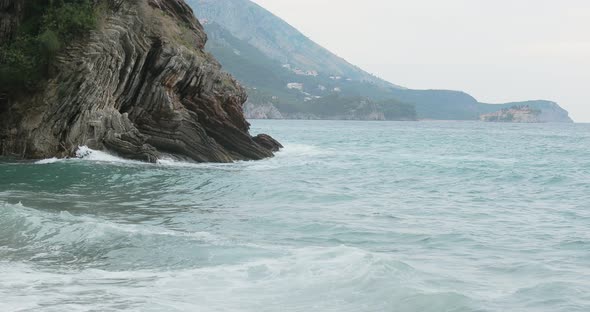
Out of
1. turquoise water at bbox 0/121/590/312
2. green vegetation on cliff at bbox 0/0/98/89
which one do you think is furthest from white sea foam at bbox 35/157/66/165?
green vegetation on cliff at bbox 0/0/98/89

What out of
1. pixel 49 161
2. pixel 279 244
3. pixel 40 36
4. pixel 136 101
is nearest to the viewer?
pixel 279 244

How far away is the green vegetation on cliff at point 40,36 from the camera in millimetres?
35625

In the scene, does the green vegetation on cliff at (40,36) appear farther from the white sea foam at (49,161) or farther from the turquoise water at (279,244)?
the turquoise water at (279,244)

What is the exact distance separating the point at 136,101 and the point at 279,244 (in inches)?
990

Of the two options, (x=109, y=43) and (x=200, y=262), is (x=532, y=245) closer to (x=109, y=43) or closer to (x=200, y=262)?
(x=200, y=262)

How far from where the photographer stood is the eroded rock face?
3569 cm

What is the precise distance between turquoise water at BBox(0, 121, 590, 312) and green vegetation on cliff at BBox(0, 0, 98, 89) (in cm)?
532

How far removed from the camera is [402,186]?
3275 centimetres

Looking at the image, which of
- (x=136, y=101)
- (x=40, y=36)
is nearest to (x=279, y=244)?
(x=40, y=36)

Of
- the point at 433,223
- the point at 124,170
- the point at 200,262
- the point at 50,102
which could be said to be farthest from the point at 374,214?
the point at 50,102

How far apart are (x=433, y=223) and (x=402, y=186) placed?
1145 cm

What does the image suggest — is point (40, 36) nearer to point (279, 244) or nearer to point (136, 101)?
point (136, 101)

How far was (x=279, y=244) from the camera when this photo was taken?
17.7 metres

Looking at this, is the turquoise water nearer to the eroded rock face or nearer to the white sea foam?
the white sea foam
